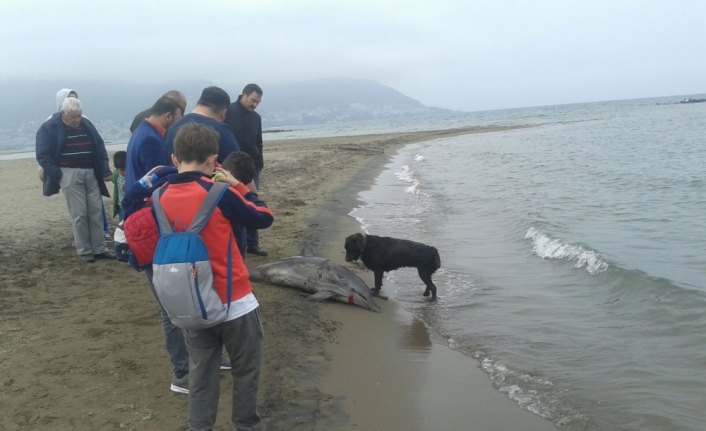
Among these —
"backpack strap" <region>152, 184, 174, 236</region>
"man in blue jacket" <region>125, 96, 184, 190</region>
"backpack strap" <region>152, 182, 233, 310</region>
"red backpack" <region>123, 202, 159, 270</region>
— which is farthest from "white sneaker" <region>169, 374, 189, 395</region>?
"man in blue jacket" <region>125, 96, 184, 190</region>

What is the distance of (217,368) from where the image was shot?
9.89 ft

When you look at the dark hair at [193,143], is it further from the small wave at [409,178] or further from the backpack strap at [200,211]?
the small wave at [409,178]

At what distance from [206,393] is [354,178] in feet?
49.4

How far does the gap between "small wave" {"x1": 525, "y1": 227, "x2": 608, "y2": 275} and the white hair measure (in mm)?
6614

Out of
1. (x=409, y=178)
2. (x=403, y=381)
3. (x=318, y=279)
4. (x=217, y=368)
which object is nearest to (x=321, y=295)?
(x=318, y=279)

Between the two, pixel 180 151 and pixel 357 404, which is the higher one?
pixel 180 151

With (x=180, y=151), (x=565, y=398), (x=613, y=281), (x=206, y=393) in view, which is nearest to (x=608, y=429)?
(x=565, y=398)

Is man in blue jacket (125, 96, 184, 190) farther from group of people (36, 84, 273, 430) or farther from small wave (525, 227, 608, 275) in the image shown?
small wave (525, 227, 608, 275)

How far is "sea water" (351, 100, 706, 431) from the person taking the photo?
418 centimetres

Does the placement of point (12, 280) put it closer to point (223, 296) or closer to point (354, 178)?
point (223, 296)

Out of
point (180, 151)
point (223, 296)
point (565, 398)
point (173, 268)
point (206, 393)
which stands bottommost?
point (565, 398)

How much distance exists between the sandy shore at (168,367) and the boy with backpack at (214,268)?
0.48 m

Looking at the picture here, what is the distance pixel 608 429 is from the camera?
3.62 m

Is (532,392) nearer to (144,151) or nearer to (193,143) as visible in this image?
(193,143)
